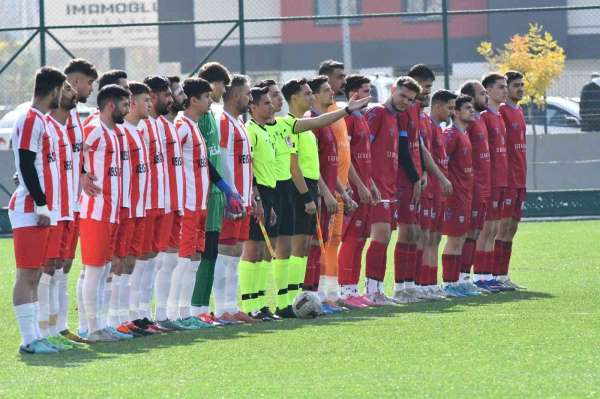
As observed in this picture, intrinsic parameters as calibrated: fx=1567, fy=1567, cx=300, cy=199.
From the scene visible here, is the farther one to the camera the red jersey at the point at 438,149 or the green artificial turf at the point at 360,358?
the red jersey at the point at 438,149

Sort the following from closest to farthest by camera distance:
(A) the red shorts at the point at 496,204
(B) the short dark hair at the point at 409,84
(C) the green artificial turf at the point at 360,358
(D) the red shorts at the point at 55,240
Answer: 1. (C) the green artificial turf at the point at 360,358
2. (D) the red shorts at the point at 55,240
3. (B) the short dark hair at the point at 409,84
4. (A) the red shorts at the point at 496,204

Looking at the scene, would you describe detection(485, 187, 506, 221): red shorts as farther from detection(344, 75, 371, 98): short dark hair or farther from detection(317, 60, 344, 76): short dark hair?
detection(317, 60, 344, 76): short dark hair

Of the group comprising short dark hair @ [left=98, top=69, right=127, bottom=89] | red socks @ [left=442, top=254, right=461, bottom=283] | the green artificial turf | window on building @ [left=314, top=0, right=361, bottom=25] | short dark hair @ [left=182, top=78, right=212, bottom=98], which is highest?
window on building @ [left=314, top=0, right=361, bottom=25]

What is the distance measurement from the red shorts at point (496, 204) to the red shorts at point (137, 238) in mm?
5068

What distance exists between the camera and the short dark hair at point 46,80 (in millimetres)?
10922

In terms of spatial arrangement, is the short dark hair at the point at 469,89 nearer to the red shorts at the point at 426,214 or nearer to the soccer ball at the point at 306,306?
the red shorts at the point at 426,214

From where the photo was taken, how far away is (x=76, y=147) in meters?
11.5

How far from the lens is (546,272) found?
17.4 m

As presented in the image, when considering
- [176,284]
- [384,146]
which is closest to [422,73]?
[384,146]

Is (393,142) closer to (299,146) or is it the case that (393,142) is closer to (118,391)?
(299,146)

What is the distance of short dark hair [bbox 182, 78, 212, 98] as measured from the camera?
12.7 metres

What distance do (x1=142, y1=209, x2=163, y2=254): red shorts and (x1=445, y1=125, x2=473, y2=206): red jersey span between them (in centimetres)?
412

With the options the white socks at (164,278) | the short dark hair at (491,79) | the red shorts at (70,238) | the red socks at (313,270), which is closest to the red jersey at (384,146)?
Result: the red socks at (313,270)

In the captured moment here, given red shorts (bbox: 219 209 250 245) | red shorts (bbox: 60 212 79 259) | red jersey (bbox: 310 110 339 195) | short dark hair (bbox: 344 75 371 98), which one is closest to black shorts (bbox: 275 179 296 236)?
red shorts (bbox: 219 209 250 245)
